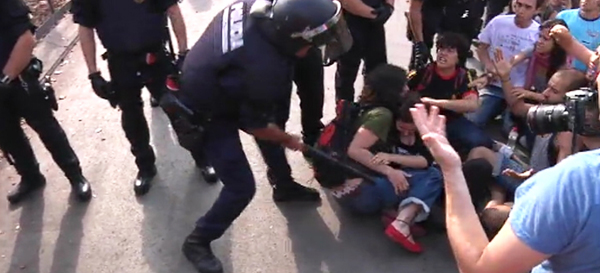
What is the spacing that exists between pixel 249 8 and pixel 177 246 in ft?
4.98

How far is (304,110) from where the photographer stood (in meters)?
4.42

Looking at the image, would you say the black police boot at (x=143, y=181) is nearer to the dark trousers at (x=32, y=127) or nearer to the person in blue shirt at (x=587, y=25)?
the dark trousers at (x=32, y=127)

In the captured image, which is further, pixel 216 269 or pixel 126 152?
pixel 126 152

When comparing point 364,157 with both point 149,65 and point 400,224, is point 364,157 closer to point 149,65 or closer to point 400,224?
point 400,224

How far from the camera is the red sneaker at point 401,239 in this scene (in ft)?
12.0

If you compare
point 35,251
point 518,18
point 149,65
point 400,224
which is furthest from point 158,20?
point 518,18

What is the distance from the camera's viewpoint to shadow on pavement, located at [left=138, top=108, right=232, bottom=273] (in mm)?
3752

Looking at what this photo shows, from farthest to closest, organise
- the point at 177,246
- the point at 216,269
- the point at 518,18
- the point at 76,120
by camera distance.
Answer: the point at 76,120 < the point at 518,18 < the point at 177,246 < the point at 216,269

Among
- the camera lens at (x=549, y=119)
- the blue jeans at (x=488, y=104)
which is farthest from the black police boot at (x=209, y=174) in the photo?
the camera lens at (x=549, y=119)

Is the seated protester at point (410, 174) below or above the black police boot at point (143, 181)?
above

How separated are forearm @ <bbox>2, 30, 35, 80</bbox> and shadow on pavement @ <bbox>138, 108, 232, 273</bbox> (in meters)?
1.12

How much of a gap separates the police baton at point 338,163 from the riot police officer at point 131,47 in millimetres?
1000

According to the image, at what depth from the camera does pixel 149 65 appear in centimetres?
401

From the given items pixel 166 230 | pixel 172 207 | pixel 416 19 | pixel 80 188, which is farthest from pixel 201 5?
pixel 166 230
